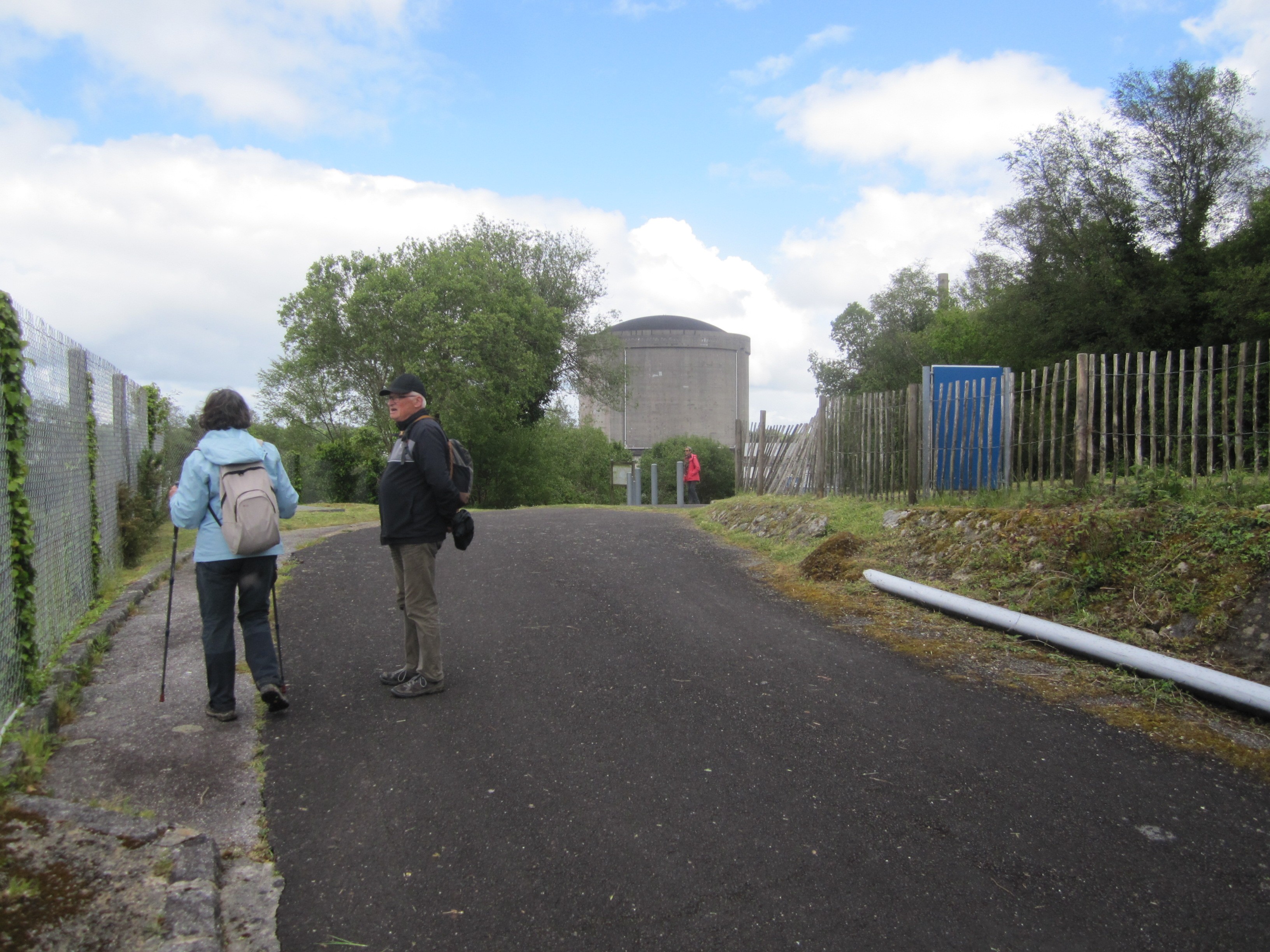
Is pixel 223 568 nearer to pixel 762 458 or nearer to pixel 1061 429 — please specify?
pixel 1061 429

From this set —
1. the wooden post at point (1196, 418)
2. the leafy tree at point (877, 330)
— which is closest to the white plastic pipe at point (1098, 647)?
the wooden post at point (1196, 418)

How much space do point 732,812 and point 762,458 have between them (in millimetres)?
14683

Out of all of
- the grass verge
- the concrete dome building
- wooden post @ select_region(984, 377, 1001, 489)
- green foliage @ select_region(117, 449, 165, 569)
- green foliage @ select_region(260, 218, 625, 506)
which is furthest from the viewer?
the concrete dome building

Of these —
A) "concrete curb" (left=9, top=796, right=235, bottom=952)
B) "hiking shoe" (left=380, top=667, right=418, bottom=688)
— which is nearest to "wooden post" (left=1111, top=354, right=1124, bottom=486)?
"hiking shoe" (left=380, top=667, right=418, bottom=688)

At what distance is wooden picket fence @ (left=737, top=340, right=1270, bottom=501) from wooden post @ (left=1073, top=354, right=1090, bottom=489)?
10 mm

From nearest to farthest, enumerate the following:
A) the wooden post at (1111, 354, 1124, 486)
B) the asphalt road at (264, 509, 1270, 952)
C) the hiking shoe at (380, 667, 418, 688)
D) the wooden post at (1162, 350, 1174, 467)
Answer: the asphalt road at (264, 509, 1270, 952)
the hiking shoe at (380, 667, 418, 688)
the wooden post at (1162, 350, 1174, 467)
the wooden post at (1111, 354, 1124, 486)

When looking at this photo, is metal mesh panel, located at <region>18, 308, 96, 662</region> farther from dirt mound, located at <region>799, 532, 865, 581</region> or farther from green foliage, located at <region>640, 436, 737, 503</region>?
green foliage, located at <region>640, 436, 737, 503</region>

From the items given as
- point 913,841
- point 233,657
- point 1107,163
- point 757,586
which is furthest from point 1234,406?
point 1107,163

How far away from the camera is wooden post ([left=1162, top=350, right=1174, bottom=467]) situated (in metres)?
7.57

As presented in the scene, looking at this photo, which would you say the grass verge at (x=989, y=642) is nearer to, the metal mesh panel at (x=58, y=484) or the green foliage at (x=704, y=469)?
the metal mesh panel at (x=58, y=484)

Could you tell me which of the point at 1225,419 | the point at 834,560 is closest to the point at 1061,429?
the point at 1225,419

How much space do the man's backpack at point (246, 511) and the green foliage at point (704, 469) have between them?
46.3 metres

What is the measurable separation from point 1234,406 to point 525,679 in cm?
699

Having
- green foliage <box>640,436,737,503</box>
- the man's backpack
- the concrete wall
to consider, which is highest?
the concrete wall
